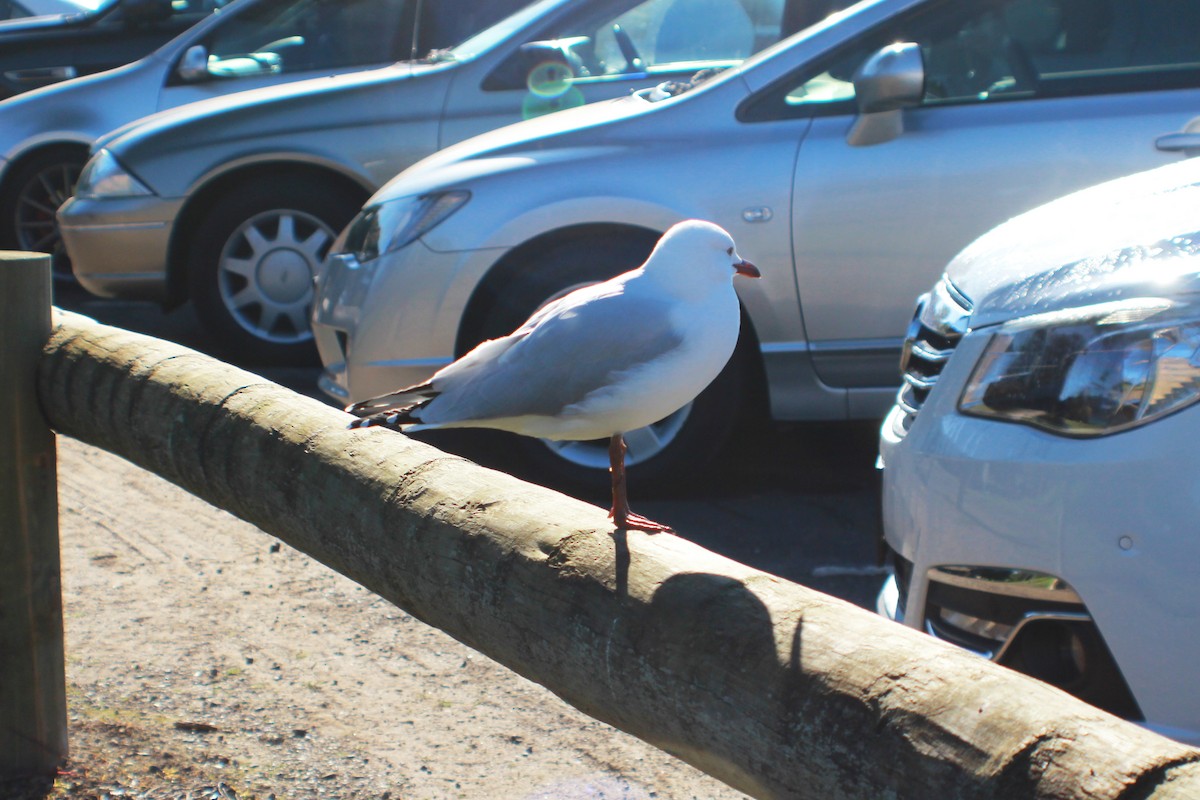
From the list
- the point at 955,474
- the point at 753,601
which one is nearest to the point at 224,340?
the point at 955,474

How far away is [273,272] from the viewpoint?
6840 millimetres

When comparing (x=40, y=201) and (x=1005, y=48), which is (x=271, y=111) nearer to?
(x=40, y=201)

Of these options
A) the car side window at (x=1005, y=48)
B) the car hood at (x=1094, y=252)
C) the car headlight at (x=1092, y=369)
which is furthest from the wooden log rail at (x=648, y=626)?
the car side window at (x=1005, y=48)

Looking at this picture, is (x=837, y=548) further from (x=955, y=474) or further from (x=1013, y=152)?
(x=955, y=474)

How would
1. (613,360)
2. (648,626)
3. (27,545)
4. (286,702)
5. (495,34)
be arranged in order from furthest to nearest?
(495,34), (286,702), (27,545), (613,360), (648,626)

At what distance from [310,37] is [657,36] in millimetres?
2672

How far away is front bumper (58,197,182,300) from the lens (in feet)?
22.9

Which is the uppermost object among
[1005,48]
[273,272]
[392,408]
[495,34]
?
[1005,48]

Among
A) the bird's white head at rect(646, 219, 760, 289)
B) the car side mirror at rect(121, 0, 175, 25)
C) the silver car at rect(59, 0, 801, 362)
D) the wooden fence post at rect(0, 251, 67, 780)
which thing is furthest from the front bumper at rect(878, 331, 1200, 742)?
the car side mirror at rect(121, 0, 175, 25)

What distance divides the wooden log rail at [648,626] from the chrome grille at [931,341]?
140cm

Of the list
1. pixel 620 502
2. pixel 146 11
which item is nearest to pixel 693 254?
pixel 620 502

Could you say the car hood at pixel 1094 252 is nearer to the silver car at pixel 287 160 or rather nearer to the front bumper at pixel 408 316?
the front bumper at pixel 408 316

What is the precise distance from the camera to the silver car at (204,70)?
295 inches

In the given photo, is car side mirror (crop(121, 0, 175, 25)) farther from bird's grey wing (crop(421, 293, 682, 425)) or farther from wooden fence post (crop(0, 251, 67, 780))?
bird's grey wing (crop(421, 293, 682, 425))
